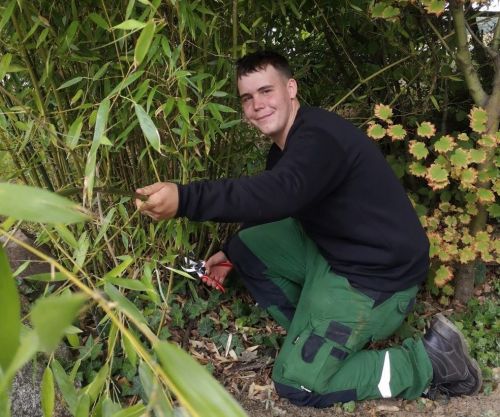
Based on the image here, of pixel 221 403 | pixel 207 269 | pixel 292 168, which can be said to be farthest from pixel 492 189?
pixel 221 403

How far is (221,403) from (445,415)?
5.09ft

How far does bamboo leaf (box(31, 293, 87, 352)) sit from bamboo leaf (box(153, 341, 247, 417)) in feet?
0.31

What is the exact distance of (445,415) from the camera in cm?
170

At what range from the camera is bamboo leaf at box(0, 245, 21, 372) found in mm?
396

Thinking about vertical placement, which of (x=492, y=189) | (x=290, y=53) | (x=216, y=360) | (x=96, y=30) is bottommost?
(x=216, y=360)

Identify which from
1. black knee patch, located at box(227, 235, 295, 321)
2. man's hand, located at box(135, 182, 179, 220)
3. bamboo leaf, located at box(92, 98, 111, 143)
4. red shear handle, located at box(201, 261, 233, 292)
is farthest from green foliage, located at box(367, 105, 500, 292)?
bamboo leaf, located at box(92, 98, 111, 143)

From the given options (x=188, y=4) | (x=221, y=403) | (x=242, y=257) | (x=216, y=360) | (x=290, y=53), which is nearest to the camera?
(x=221, y=403)

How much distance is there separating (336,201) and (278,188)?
343 mm

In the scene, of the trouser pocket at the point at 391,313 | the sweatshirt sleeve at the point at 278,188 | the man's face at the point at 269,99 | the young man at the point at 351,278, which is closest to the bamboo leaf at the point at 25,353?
the sweatshirt sleeve at the point at 278,188

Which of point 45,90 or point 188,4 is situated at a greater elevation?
point 188,4

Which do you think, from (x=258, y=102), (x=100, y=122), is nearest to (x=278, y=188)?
(x=258, y=102)

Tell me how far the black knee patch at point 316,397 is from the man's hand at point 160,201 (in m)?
0.82

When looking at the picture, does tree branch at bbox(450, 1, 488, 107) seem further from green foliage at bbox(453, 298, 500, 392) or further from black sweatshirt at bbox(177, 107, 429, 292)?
green foliage at bbox(453, 298, 500, 392)

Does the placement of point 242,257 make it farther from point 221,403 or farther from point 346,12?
point 221,403
